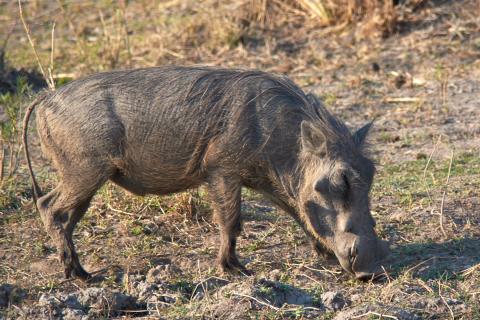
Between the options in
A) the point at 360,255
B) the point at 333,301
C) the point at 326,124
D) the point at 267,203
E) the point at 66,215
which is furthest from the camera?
the point at 267,203

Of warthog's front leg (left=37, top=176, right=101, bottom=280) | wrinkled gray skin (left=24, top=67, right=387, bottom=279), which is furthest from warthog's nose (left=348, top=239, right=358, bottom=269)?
warthog's front leg (left=37, top=176, right=101, bottom=280)

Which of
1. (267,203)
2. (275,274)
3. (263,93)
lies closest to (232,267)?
(275,274)

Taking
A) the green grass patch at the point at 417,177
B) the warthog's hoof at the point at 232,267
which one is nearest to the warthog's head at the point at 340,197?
the warthog's hoof at the point at 232,267

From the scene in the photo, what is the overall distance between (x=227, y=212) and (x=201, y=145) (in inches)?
15.8

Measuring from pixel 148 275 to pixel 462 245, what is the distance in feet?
5.99

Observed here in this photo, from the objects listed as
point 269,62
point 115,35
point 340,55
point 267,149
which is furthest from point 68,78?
point 267,149

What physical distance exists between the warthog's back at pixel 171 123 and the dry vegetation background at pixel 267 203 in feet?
2.02

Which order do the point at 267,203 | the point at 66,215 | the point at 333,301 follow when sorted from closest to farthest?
the point at 333,301 → the point at 66,215 → the point at 267,203

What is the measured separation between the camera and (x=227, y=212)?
17.4 feet

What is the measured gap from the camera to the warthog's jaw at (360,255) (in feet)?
16.4

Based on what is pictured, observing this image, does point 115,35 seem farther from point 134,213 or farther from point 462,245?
point 462,245

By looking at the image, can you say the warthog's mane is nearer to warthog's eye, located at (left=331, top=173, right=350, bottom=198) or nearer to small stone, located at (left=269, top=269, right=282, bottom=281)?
warthog's eye, located at (left=331, top=173, right=350, bottom=198)

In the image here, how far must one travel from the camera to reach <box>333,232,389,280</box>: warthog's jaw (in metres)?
5.01

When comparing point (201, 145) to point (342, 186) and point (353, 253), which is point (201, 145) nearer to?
point (342, 186)
